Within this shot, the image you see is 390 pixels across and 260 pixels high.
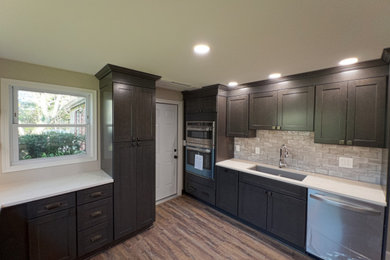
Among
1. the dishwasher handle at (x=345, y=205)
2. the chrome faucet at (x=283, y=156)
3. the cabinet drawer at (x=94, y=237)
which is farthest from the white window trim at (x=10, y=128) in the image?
the dishwasher handle at (x=345, y=205)

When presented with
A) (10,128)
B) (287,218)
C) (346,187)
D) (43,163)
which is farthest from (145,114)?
(346,187)

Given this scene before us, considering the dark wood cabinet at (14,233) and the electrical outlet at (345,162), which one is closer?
the dark wood cabinet at (14,233)

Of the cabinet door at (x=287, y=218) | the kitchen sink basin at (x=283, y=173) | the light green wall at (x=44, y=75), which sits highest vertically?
the light green wall at (x=44, y=75)

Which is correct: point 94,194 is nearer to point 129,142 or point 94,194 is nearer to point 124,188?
point 124,188

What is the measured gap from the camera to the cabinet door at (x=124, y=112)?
7.12 feet

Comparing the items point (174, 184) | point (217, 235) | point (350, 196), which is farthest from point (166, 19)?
point (174, 184)

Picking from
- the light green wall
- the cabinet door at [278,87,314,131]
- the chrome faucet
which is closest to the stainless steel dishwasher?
the chrome faucet

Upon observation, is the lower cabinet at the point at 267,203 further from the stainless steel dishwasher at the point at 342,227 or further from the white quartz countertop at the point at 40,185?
the white quartz countertop at the point at 40,185

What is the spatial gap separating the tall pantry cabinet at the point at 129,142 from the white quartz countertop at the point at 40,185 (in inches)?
9.7

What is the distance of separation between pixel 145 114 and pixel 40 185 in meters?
1.46

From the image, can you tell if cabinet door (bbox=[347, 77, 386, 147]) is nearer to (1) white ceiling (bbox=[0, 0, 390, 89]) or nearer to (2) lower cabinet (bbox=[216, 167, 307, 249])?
(1) white ceiling (bbox=[0, 0, 390, 89])

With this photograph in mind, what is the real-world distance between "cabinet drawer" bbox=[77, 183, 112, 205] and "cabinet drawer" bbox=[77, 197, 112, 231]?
0.05m

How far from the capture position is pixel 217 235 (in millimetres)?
2467

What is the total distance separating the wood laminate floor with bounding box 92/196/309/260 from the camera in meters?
2.09
